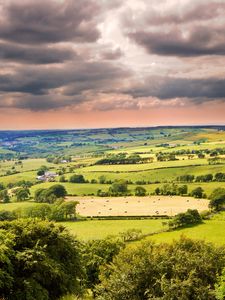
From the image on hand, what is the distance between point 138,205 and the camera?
152 metres

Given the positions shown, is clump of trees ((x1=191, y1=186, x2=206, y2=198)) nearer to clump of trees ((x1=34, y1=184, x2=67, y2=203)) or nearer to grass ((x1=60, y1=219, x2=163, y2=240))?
grass ((x1=60, y1=219, x2=163, y2=240))

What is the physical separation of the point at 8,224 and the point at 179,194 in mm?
129251

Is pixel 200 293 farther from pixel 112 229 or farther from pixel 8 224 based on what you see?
pixel 112 229

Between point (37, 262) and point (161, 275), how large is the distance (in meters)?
14.0

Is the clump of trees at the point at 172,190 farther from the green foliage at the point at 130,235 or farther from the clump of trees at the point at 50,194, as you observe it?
the green foliage at the point at 130,235

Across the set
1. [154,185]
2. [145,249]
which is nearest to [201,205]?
[154,185]

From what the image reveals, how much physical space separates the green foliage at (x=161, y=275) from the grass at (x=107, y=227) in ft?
196

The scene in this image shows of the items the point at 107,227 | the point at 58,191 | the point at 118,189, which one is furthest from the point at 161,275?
the point at 58,191

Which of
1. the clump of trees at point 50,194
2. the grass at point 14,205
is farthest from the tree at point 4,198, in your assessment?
the clump of trees at point 50,194

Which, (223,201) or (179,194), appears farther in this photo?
(179,194)

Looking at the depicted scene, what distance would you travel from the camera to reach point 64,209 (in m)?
140

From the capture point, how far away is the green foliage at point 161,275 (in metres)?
42.5

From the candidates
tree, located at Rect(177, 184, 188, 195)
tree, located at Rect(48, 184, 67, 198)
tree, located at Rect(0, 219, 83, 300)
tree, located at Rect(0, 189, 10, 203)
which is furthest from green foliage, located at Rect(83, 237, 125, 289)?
tree, located at Rect(0, 189, 10, 203)

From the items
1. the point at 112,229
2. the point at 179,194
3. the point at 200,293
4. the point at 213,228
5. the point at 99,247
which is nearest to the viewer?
the point at 200,293
